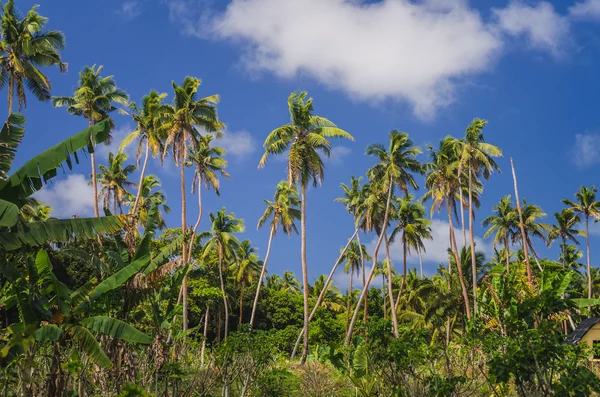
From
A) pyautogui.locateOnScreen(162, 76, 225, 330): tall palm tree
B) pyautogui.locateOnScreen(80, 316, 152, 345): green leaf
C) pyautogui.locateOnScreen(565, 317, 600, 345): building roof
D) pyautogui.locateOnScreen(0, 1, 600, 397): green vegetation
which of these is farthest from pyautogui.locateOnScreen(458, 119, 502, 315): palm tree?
pyautogui.locateOnScreen(80, 316, 152, 345): green leaf

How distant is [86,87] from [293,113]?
1225 centimetres

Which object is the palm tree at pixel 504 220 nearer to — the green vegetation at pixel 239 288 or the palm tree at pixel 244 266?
the green vegetation at pixel 239 288

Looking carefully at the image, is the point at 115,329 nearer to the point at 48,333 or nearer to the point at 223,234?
the point at 48,333

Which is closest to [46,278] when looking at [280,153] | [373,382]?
[373,382]

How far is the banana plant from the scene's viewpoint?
959cm

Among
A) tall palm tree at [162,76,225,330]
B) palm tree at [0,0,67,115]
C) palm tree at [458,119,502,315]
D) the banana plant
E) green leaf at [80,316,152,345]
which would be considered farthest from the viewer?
palm tree at [458,119,502,315]

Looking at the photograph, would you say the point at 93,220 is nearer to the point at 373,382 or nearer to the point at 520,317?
the point at 520,317

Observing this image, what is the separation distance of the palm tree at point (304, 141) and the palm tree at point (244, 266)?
14.9 meters

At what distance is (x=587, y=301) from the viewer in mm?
17141

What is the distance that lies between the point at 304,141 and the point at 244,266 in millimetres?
18600

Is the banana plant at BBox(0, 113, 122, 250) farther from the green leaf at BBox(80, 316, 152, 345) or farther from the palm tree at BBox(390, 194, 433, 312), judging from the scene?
the palm tree at BBox(390, 194, 433, 312)

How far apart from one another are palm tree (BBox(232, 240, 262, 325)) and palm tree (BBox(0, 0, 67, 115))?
21.5 metres

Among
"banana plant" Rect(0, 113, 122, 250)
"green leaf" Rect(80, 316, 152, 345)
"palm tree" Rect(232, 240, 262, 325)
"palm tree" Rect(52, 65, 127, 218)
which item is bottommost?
"green leaf" Rect(80, 316, 152, 345)

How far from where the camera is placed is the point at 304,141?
30469 mm
